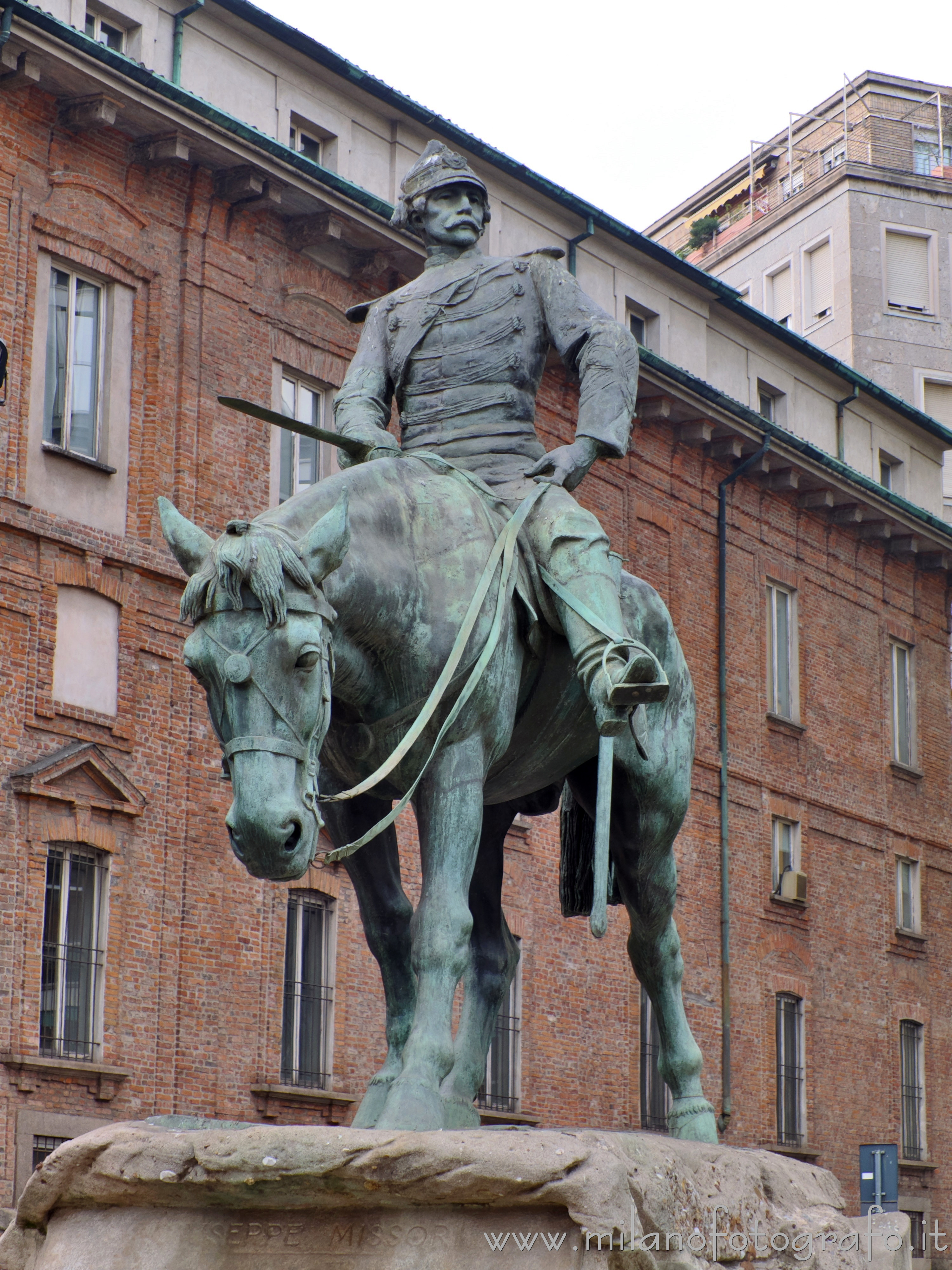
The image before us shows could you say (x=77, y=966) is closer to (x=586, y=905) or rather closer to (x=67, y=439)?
(x=67, y=439)

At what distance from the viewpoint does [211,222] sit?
21.6 metres

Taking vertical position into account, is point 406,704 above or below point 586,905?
above

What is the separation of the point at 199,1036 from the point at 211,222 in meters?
8.94

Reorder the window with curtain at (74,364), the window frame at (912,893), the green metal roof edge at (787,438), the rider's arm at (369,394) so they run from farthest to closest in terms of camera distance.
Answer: the window frame at (912,893) → the green metal roof edge at (787,438) → the window with curtain at (74,364) → the rider's arm at (369,394)

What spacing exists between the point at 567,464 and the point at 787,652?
2432 centimetres

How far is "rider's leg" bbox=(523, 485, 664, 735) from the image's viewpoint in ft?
19.6

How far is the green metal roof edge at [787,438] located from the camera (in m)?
26.8

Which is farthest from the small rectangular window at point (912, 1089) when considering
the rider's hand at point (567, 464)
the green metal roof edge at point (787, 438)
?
the rider's hand at point (567, 464)

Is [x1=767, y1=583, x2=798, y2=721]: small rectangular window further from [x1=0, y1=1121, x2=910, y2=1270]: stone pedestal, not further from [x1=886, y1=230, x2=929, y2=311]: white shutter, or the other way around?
[x1=0, y1=1121, x2=910, y2=1270]: stone pedestal

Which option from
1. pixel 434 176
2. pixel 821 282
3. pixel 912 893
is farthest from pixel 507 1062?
pixel 821 282

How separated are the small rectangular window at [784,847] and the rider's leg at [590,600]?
2287 cm

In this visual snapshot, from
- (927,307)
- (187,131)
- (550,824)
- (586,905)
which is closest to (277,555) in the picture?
(586,905)

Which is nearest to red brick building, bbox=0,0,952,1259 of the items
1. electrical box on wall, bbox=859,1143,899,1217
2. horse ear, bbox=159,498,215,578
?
electrical box on wall, bbox=859,1143,899,1217

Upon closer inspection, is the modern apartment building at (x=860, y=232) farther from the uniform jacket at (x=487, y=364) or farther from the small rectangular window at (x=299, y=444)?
the uniform jacket at (x=487, y=364)
